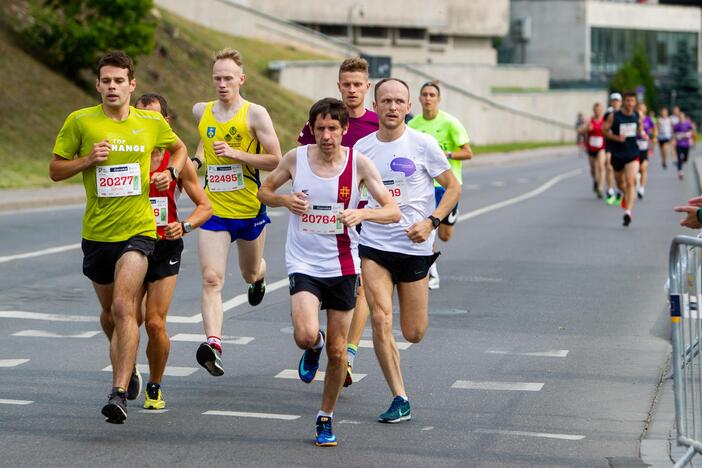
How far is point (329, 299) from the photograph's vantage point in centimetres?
800

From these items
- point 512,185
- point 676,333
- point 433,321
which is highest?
point 676,333

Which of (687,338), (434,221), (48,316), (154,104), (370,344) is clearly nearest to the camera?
(687,338)

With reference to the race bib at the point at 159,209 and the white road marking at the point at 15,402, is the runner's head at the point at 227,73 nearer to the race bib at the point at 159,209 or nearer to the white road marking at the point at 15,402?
the race bib at the point at 159,209

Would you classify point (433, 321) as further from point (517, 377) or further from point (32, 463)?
point (32, 463)

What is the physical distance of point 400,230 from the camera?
28.9ft

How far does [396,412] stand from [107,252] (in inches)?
74.4

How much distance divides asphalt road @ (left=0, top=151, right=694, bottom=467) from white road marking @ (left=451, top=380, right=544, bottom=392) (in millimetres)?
13

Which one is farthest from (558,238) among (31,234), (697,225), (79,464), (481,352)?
(79,464)

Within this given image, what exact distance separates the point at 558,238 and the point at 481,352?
10337mm

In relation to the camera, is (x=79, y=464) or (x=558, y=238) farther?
(x=558, y=238)

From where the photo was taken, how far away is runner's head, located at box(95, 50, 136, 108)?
8.09 metres

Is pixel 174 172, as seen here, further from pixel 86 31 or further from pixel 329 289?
pixel 86 31

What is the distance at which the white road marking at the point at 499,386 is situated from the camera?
949cm

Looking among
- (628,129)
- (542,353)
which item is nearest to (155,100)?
(542,353)
